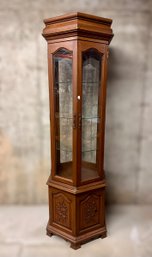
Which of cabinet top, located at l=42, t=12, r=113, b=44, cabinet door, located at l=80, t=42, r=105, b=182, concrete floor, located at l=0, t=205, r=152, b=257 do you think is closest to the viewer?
cabinet top, located at l=42, t=12, r=113, b=44

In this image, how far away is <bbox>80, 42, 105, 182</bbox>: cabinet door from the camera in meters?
2.10

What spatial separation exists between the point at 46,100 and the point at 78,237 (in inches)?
64.6

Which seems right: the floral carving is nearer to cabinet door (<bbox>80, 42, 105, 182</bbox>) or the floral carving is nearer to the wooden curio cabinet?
the wooden curio cabinet

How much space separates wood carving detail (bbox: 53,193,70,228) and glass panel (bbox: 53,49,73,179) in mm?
245

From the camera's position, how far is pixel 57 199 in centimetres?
235

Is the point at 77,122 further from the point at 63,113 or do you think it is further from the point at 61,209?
the point at 61,209

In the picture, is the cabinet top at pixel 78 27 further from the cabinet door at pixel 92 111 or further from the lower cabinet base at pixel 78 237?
the lower cabinet base at pixel 78 237

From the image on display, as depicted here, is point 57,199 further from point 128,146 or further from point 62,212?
point 128,146

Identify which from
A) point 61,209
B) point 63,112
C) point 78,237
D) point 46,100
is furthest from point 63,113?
point 78,237

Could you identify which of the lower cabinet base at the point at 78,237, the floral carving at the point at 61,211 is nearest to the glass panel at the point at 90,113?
the floral carving at the point at 61,211

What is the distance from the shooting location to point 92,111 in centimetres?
229

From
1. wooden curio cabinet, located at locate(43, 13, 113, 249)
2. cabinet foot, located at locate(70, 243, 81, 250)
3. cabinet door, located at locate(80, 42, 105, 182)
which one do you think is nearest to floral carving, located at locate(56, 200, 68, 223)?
wooden curio cabinet, located at locate(43, 13, 113, 249)

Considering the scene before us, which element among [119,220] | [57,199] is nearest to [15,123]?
[57,199]

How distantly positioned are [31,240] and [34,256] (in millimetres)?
237
